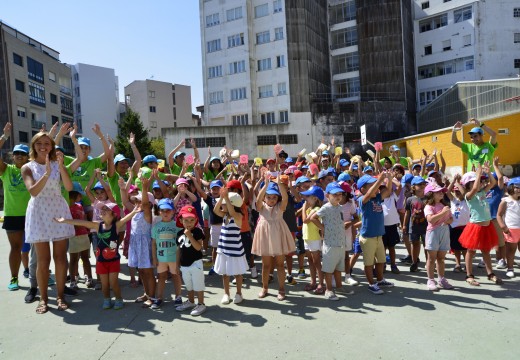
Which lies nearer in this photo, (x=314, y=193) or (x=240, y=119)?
(x=314, y=193)

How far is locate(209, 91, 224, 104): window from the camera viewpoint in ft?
139

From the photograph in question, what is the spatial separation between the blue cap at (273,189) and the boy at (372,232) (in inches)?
50.2

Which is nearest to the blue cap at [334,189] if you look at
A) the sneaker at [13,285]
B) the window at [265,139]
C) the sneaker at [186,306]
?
the sneaker at [186,306]

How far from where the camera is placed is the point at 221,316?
4602mm

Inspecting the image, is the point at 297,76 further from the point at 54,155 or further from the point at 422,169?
the point at 54,155

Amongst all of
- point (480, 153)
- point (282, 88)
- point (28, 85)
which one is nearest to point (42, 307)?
point (480, 153)

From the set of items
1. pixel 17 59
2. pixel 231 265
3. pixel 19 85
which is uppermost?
pixel 17 59

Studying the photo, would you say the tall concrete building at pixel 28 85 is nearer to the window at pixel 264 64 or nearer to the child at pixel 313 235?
the window at pixel 264 64

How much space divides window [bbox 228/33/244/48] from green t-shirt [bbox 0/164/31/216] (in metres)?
38.6

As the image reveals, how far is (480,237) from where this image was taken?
5.60m

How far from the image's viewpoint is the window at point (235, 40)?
41.2m

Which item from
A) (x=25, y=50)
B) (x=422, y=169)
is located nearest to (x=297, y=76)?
(x=25, y=50)

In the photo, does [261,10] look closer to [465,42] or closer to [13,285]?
[465,42]

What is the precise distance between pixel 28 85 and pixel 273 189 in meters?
45.8
